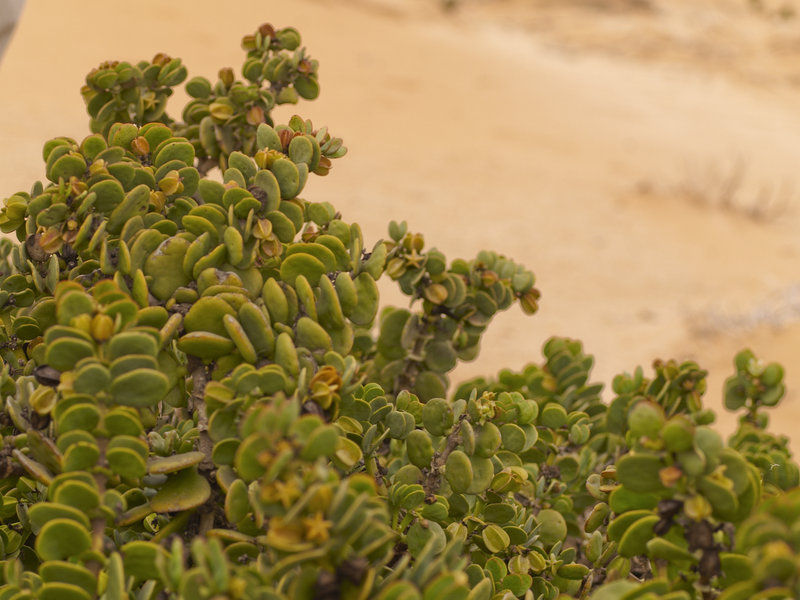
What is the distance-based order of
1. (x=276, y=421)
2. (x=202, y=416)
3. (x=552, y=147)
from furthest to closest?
(x=552, y=147) < (x=202, y=416) < (x=276, y=421)

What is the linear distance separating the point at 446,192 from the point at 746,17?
1524 cm

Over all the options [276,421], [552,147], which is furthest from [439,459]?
[552,147]

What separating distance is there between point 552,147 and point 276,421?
33.5 ft

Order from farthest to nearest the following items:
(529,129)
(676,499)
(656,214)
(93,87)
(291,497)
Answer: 1. (529,129)
2. (656,214)
3. (93,87)
4. (676,499)
5. (291,497)

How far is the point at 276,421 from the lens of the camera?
789 mm

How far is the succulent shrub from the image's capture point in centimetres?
80

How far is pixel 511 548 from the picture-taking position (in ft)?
4.17

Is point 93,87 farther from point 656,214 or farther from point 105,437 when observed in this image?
point 656,214

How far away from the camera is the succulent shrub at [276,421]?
80 centimetres

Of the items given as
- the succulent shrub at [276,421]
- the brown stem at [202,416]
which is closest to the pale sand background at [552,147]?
the succulent shrub at [276,421]

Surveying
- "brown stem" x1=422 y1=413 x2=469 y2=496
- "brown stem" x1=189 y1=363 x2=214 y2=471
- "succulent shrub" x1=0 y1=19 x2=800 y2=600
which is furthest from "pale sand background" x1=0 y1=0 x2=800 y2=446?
"brown stem" x1=189 y1=363 x2=214 y2=471

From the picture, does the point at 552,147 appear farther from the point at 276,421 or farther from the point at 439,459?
the point at 276,421

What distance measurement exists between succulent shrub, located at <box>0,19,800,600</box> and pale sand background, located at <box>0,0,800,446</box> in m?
3.06

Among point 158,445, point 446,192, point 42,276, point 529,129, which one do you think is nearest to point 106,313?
point 158,445
